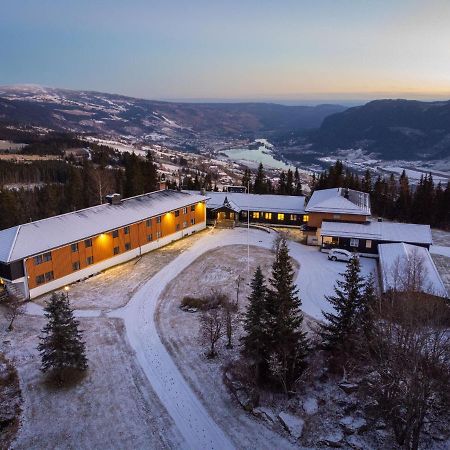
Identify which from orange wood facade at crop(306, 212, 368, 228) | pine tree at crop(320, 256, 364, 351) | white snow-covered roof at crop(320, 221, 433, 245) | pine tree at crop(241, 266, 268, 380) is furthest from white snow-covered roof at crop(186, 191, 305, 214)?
pine tree at crop(320, 256, 364, 351)

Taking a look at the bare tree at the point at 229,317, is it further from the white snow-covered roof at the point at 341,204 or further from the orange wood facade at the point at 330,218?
the white snow-covered roof at the point at 341,204

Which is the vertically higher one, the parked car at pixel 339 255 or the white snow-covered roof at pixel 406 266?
the white snow-covered roof at pixel 406 266

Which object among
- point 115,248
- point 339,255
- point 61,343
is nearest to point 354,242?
point 339,255

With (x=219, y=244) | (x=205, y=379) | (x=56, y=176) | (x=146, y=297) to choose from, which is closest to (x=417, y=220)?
(x=219, y=244)

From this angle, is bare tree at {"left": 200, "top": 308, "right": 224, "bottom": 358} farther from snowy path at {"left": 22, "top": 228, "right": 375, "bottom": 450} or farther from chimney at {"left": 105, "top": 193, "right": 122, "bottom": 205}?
chimney at {"left": 105, "top": 193, "right": 122, "bottom": 205}

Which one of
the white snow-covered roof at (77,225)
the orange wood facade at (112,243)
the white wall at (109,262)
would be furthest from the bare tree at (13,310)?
the white snow-covered roof at (77,225)
